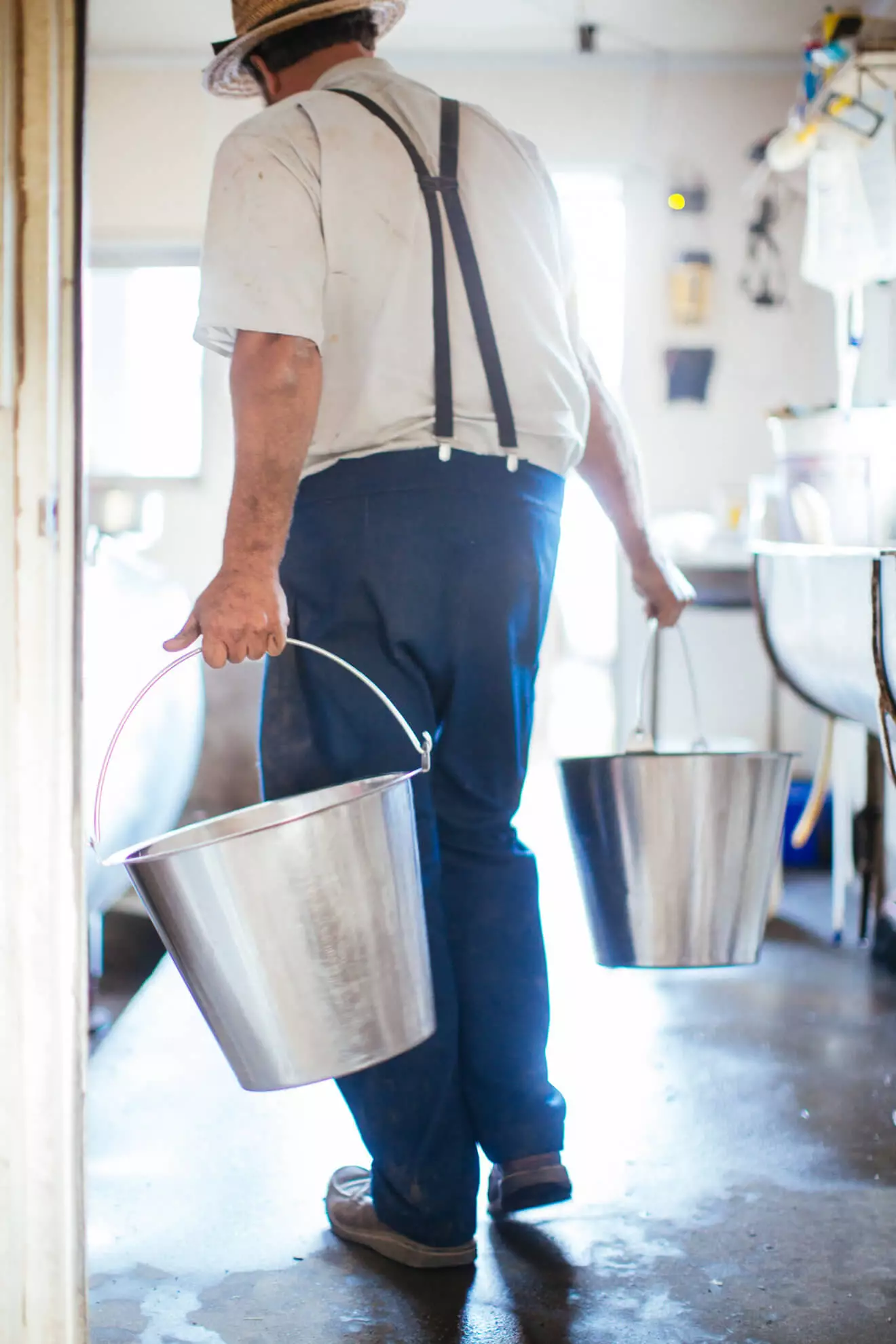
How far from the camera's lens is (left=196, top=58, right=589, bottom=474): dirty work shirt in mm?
1222

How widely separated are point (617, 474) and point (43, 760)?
931 mm

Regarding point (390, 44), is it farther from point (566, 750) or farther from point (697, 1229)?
point (697, 1229)

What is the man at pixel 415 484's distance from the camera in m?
1.23

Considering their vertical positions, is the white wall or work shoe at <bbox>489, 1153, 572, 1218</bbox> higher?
the white wall

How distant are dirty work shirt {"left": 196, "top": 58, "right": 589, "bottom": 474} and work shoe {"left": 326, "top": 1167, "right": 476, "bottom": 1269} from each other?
79 centimetres

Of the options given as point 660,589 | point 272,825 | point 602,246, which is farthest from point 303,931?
point 602,246

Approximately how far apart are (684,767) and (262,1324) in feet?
2.37

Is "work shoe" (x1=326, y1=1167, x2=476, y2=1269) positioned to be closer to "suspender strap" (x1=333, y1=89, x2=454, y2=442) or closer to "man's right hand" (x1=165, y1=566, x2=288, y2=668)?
"man's right hand" (x1=165, y1=566, x2=288, y2=668)

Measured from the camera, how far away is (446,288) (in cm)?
130

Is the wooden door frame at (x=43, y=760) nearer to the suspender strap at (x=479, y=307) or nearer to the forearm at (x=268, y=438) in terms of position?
the forearm at (x=268, y=438)

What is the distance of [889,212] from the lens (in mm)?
2576

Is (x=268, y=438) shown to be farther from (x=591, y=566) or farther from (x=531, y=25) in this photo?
(x=531, y=25)

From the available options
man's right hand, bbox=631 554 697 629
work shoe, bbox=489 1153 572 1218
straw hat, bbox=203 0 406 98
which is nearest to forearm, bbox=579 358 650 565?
man's right hand, bbox=631 554 697 629

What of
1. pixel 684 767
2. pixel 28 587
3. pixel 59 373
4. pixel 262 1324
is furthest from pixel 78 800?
pixel 684 767
